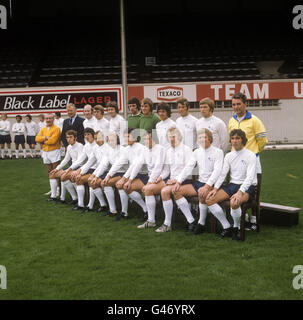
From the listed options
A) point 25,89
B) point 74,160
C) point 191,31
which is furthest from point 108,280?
point 191,31

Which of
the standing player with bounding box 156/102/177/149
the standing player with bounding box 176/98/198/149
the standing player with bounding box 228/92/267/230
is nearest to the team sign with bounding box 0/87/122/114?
the standing player with bounding box 156/102/177/149

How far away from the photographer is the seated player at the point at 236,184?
16.9 feet

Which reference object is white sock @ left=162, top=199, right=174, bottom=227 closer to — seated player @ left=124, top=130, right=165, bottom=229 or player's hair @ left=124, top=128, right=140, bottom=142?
seated player @ left=124, top=130, right=165, bottom=229

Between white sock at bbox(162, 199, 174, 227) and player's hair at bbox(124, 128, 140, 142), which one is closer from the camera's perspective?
white sock at bbox(162, 199, 174, 227)

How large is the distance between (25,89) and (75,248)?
1290 cm

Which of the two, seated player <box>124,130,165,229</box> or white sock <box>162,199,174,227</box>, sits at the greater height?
seated player <box>124,130,165,229</box>

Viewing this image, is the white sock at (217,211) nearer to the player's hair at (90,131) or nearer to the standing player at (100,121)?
the player's hair at (90,131)

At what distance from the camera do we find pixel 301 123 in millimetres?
17656

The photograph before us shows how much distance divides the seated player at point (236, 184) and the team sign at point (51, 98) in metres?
11.7

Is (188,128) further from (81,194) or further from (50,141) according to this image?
(50,141)

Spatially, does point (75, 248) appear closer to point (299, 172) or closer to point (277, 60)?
point (299, 172)

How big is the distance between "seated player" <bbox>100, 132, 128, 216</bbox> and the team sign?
9676mm

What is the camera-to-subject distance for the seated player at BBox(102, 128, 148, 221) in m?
6.50

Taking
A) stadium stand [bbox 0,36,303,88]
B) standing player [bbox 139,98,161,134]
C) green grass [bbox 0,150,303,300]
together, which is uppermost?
stadium stand [bbox 0,36,303,88]
